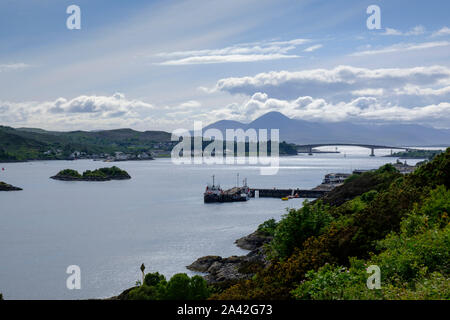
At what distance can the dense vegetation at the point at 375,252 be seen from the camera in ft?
26.4

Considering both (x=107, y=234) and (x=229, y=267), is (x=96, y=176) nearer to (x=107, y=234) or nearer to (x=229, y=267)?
(x=107, y=234)

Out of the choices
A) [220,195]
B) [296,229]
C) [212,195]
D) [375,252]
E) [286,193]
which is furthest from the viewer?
[286,193]

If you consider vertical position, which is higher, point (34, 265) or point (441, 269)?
point (441, 269)

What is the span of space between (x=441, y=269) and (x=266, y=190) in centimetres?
6778

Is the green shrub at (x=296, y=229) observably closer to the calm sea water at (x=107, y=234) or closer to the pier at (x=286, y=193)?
the calm sea water at (x=107, y=234)

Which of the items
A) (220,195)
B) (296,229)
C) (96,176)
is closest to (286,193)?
(220,195)

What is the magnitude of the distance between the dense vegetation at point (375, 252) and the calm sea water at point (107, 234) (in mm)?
14594

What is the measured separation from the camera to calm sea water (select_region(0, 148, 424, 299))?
27.6 metres

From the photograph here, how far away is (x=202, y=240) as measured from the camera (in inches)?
1507

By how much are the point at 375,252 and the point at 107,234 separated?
3348 centimetres

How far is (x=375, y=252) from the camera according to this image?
11922 millimetres
